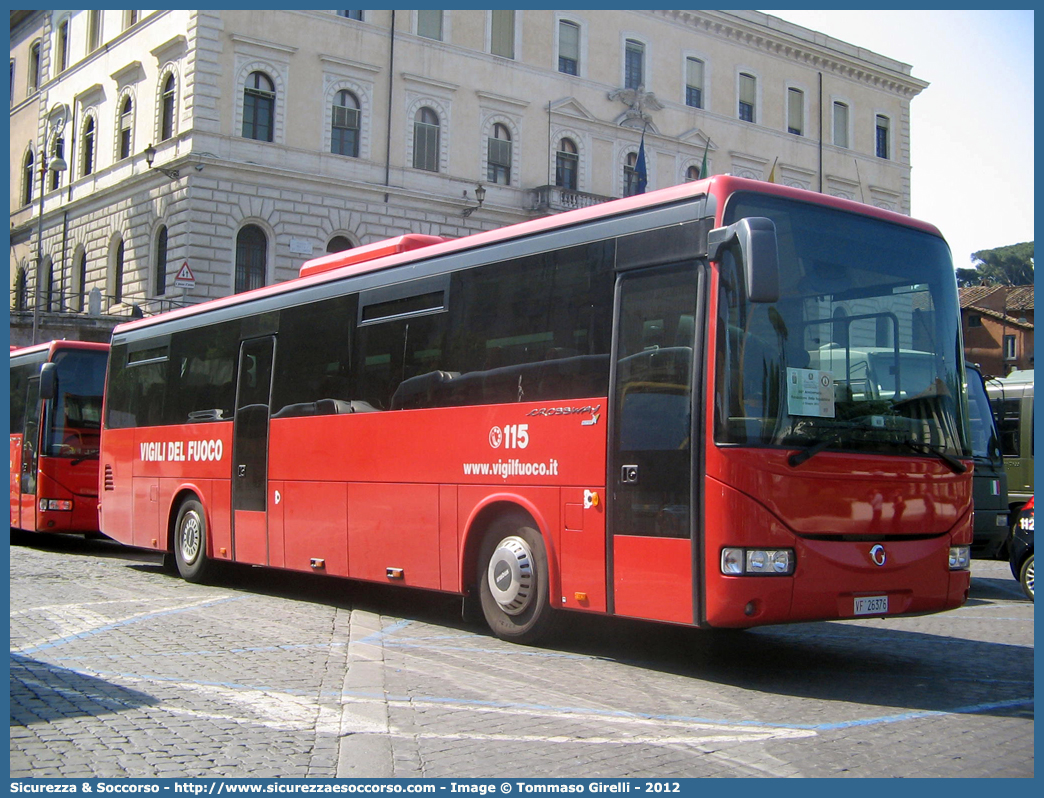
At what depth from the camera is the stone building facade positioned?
123ft

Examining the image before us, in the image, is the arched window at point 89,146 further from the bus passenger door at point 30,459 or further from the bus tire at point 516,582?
the bus tire at point 516,582

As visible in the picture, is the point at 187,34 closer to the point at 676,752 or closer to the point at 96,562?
the point at 96,562

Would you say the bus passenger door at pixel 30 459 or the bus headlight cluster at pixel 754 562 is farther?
the bus passenger door at pixel 30 459

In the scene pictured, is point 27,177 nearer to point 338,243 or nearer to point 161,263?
point 161,263

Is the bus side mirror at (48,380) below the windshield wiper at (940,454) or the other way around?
the other way around

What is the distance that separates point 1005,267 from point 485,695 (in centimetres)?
10498

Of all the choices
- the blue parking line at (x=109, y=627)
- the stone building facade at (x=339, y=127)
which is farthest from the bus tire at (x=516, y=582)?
the stone building facade at (x=339, y=127)

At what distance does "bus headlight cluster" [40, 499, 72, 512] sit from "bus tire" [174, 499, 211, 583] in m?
4.84

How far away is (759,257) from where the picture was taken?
7.06m

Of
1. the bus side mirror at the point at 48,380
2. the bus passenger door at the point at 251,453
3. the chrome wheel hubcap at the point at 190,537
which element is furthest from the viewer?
the bus side mirror at the point at 48,380

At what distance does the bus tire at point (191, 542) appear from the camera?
1382cm

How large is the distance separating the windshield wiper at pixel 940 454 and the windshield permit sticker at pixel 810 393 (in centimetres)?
75

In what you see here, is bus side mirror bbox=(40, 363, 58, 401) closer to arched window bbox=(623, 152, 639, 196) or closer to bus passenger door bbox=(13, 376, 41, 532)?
bus passenger door bbox=(13, 376, 41, 532)

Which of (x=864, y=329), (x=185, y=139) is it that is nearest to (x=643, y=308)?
(x=864, y=329)
